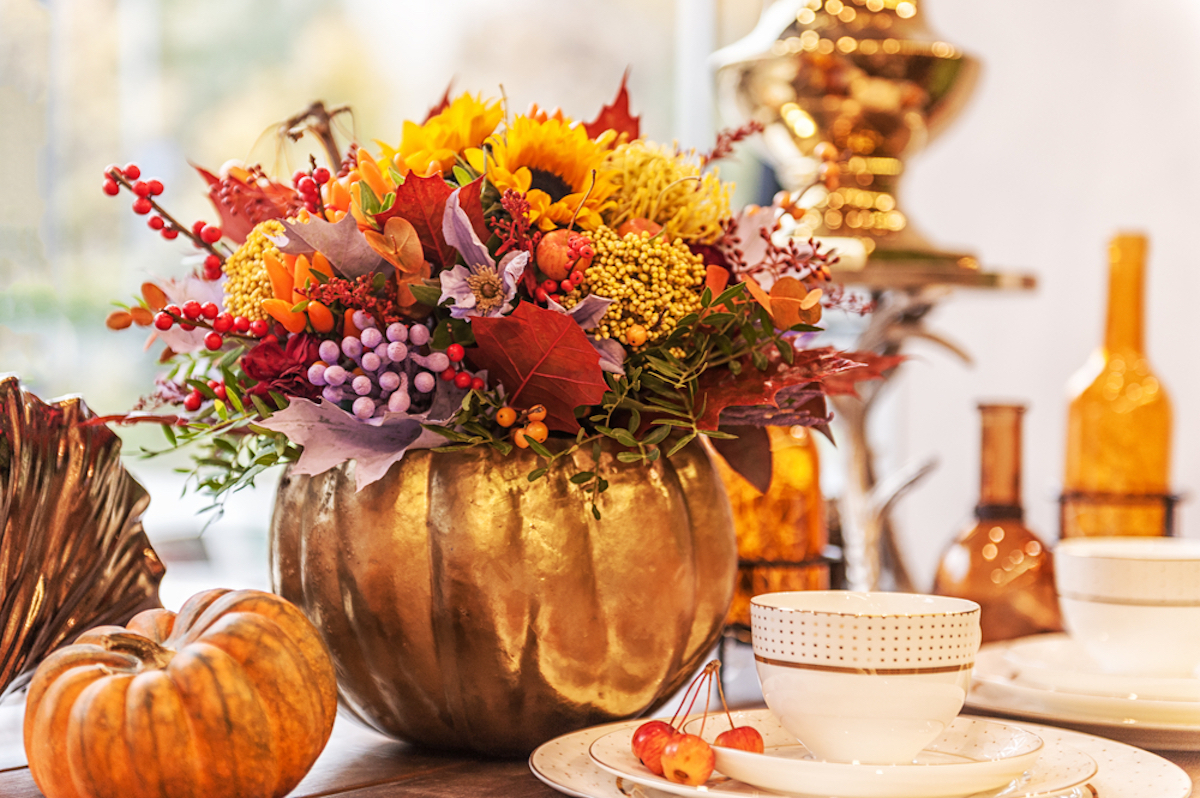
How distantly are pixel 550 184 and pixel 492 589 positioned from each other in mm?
208

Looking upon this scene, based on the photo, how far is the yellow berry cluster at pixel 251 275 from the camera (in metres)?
0.60

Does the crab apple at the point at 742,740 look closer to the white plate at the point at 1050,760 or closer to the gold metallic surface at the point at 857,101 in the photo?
the white plate at the point at 1050,760

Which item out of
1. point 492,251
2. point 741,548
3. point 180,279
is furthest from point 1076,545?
point 180,279

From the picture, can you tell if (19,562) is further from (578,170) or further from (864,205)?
(864,205)

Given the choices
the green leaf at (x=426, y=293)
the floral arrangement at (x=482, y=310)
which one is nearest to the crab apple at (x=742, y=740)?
the floral arrangement at (x=482, y=310)

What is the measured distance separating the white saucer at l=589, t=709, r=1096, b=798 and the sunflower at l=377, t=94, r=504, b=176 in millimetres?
305

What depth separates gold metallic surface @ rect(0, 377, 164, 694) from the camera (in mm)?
594

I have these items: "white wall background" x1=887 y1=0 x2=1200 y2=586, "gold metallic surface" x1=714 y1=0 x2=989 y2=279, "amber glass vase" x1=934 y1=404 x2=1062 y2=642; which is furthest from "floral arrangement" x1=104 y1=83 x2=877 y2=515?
"white wall background" x1=887 y1=0 x2=1200 y2=586

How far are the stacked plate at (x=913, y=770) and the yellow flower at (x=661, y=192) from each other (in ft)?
0.85

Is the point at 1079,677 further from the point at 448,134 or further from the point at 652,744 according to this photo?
the point at 448,134

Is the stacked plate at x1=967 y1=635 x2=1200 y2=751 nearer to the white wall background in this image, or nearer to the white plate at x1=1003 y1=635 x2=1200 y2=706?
the white plate at x1=1003 y1=635 x2=1200 y2=706

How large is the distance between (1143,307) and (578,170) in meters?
0.81

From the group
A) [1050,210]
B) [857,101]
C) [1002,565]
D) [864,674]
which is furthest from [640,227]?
[1050,210]

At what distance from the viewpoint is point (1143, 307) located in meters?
1.22
